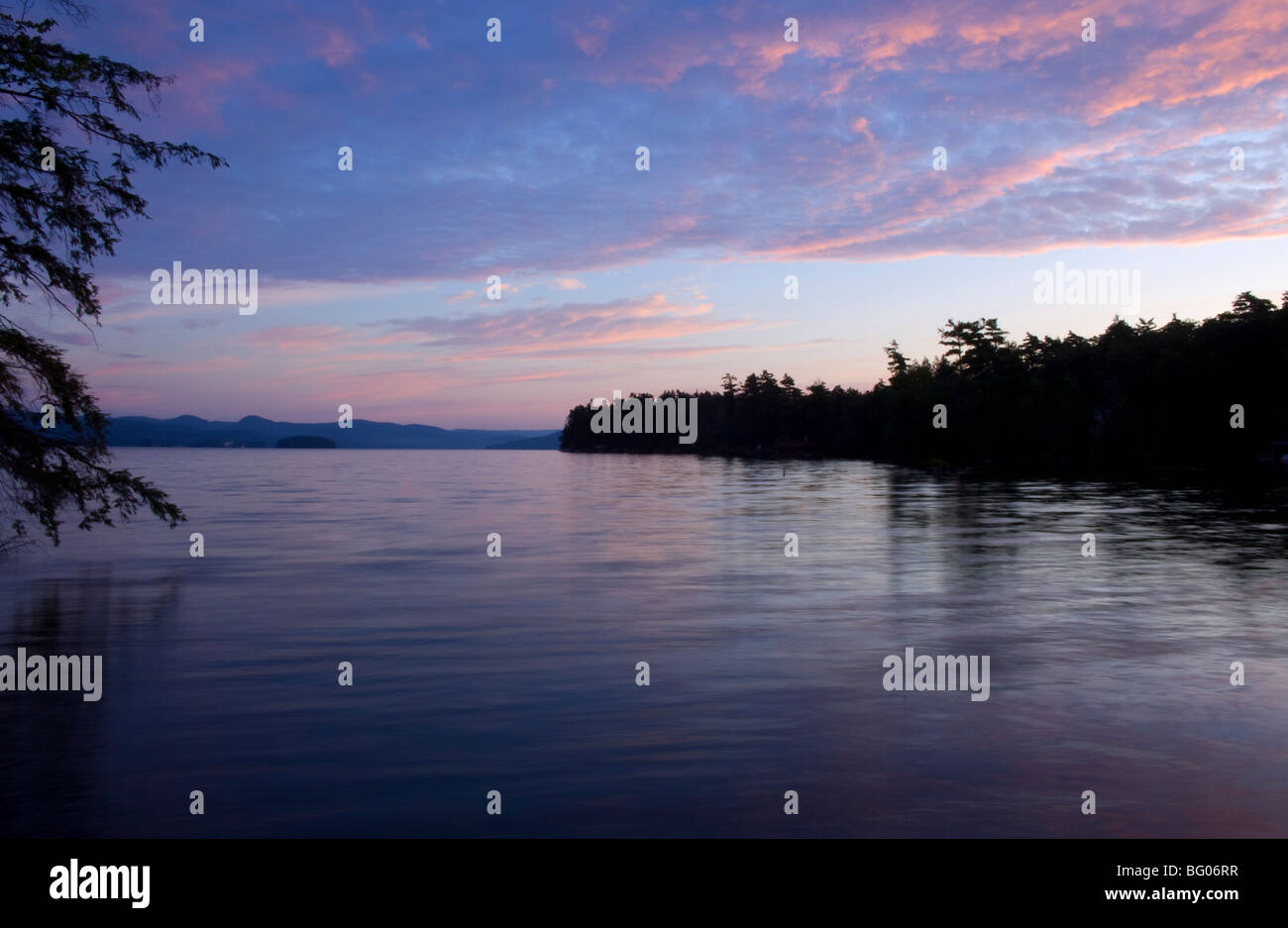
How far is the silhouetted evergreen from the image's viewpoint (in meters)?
104

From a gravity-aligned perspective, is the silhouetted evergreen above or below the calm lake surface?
above

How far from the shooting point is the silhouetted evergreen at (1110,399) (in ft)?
340

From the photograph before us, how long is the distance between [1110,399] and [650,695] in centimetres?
13361

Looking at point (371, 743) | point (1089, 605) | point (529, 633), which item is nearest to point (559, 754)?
point (371, 743)

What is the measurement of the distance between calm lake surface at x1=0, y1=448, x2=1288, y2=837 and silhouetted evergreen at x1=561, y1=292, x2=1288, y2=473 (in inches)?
3154

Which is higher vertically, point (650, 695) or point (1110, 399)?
point (1110, 399)

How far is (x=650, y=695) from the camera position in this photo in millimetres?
14820

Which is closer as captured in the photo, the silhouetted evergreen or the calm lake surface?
the calm lake surface

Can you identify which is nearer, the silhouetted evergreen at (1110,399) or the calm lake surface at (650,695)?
the calm lake surface at (650,695)

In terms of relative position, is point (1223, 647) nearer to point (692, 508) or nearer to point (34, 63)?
point (34, 63)

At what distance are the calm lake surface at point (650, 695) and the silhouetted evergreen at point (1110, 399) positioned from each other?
8012cm

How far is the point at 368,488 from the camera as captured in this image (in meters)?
93.4

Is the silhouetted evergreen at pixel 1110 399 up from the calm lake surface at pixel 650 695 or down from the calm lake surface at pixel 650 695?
up
